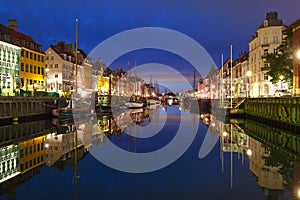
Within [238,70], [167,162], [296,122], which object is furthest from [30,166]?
[238,70]

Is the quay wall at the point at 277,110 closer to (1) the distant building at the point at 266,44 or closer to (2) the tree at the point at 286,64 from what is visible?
(2) the tree at the point at 286,64

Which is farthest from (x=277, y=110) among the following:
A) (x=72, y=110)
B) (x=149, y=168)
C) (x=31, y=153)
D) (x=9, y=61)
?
(x=9, y=61)

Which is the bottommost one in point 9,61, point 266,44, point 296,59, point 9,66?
point 296,59

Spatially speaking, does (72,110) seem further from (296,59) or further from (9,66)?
(296,59)

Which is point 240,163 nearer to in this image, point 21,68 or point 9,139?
point 9,139

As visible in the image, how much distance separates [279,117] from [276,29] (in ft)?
154

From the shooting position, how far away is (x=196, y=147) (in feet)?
71.7

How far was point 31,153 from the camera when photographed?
751 inches

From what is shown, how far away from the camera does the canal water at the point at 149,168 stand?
1131 cm

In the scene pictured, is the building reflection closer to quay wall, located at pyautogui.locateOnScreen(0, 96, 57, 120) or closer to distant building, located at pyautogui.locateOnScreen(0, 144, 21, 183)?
distant building, located at pyautogui.locateOnScreen(0, 144, 21, 183)

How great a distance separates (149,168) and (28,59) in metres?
56.7

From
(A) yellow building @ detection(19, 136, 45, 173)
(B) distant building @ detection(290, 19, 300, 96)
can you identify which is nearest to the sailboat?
(A) yellow building @ detection(19, 136, 45, 173)

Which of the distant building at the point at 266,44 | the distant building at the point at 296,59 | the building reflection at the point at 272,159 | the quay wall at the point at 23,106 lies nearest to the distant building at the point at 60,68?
the quay wall at the point at 23,106

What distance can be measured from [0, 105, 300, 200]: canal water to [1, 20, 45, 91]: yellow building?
136 feet
